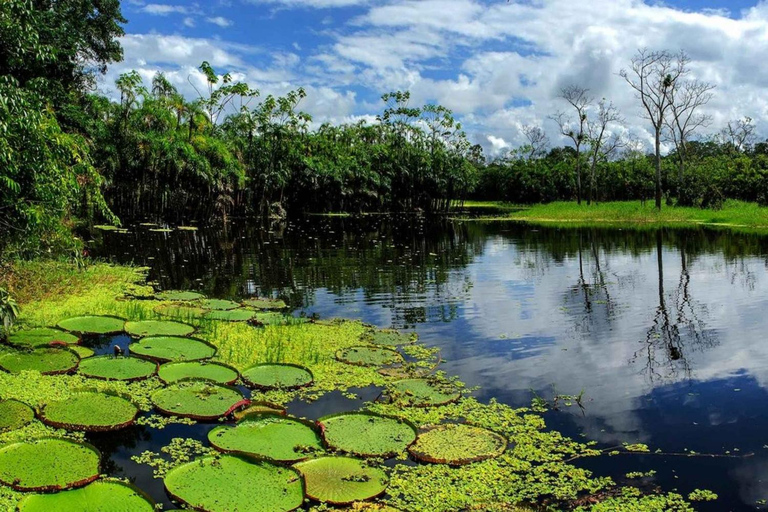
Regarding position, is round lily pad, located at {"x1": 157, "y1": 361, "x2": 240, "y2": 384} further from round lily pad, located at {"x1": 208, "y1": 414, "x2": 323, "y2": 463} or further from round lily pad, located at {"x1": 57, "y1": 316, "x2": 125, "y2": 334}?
round lily pad, located at {"x1": 57, "y1": 316, "x2": 125, "y2": 334}

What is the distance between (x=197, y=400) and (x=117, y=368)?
162cm

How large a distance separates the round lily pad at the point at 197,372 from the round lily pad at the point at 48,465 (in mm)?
1979

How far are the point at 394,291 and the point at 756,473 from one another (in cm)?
974

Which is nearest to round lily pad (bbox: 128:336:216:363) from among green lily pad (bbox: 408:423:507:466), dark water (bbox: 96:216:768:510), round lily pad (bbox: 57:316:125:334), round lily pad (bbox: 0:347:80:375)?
round lily pad (bbox: 0:347:80:375)

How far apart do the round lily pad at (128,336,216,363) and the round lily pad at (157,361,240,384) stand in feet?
1.51

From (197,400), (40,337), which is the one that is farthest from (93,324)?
(197,400)

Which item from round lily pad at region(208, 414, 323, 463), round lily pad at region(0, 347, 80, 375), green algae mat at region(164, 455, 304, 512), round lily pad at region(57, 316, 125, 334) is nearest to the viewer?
green algae mat at region(164, 455, 304, 512)

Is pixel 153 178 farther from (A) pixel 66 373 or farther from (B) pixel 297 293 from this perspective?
(A) pixel 66 373

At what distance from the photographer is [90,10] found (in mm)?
25719

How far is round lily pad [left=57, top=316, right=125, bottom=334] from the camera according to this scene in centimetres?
890

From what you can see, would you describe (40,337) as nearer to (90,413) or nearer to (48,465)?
(90,413)

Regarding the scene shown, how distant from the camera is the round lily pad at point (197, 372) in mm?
7184

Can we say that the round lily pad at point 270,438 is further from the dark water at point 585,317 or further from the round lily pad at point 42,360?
the round lily pad at point 42,360

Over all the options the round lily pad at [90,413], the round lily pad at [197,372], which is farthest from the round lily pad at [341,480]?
the round lily pad at [197,372]
